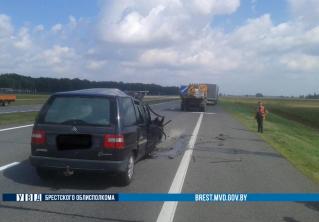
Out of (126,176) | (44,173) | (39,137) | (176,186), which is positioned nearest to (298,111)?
(176,186)

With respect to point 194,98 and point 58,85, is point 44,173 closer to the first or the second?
point 58,85

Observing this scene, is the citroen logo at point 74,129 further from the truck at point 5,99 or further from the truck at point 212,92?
the truck at point 212,92

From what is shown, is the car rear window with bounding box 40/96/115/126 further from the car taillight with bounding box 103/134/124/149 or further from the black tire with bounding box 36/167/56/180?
the black tire with bounding box 36/167/56/180

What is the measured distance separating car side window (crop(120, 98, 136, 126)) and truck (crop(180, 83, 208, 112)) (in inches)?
1398

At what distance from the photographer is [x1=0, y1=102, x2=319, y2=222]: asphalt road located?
6008 mm

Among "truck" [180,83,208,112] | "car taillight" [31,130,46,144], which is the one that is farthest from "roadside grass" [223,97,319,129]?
"car taillight" [31,130,46,144]

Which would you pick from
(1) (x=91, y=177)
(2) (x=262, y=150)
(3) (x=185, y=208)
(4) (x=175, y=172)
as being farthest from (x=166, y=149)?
(3) (x=185, y=208)

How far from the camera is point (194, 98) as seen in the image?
4431cm

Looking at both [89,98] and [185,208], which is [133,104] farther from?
[185,208]

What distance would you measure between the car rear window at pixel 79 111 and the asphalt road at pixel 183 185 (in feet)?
3.65

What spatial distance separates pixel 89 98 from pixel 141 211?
240cm

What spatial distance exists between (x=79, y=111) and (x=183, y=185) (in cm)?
226

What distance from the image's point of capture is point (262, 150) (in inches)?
555

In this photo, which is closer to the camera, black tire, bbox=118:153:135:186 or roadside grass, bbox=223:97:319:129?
black tire, bbox=118:153:135:186
